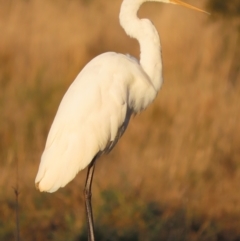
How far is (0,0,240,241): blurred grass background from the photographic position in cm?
564

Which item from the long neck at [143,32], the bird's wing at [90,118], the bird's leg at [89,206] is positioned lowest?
the bird's leg at [89,206]

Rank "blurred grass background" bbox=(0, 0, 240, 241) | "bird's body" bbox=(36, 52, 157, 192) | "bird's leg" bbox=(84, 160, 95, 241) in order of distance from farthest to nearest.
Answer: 1. "blurred grass background" bbox=(0, 0, 240, 241)
2. "bird's leg" bbox=(84, 160, 95, 241)
3. "bird's body" bbox=(36, 52, 157, 192)

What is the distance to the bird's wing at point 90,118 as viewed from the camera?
160 inches

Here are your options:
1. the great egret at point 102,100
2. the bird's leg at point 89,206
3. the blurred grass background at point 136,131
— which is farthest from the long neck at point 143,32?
the blurred grass background at point 136,131

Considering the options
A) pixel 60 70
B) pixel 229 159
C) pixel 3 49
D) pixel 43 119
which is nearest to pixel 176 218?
pixel 229 159

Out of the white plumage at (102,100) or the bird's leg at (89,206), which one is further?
the bird's leg at (89,206)

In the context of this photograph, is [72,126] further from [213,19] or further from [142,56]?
[213,19]

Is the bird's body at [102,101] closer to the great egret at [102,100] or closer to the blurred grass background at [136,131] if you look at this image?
the great egret at [102,100]

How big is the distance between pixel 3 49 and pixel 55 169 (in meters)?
3.77

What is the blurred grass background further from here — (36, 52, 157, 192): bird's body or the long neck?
the long neck

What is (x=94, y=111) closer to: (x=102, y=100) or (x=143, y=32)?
(x=102, y=100)

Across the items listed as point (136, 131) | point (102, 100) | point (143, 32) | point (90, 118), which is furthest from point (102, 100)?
point (136, 131)

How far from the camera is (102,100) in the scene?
4.13 metres

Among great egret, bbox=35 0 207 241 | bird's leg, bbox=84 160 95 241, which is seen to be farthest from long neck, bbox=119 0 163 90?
bird's leg, bbox=84 160 95 241
